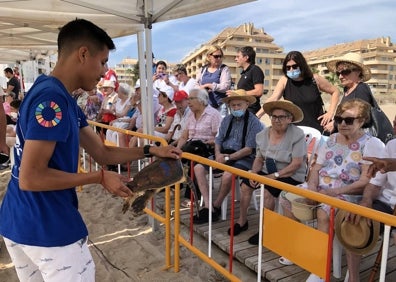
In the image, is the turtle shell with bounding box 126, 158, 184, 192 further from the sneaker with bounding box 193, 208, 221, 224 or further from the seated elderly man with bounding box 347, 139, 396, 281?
the sneaker with bounding box 193, 208, 221, 224

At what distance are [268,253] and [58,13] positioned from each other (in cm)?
370

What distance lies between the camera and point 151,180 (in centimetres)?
181

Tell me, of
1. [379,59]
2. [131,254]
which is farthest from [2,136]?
[379,59]

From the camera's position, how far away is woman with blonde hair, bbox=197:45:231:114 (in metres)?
5.54

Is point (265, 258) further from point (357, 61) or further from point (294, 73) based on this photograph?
point (357, 61)

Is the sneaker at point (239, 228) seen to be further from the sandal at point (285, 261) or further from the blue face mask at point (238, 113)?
the blue face mask at point (238, 113)

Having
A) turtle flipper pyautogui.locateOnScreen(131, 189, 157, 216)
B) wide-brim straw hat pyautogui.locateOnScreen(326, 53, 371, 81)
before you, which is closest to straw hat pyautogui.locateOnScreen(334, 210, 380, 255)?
turtle flipper pyautogui.locateOnScreen(131, 189, 157, 216)

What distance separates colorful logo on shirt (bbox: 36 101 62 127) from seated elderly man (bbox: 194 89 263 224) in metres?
2.67

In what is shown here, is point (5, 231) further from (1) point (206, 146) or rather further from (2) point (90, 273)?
(1) point (206, 146)

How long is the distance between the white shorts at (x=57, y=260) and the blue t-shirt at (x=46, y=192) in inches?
1.6

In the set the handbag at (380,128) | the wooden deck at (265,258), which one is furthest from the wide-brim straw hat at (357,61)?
the wooden deck at (265,258)

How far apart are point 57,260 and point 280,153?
248cm

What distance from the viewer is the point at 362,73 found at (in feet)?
12.6

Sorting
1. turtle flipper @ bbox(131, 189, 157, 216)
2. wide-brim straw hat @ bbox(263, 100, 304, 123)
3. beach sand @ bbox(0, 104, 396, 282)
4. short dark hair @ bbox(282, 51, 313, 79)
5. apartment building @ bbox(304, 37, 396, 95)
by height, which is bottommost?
beach sand @ bbox(0, 104, 396, 282)
